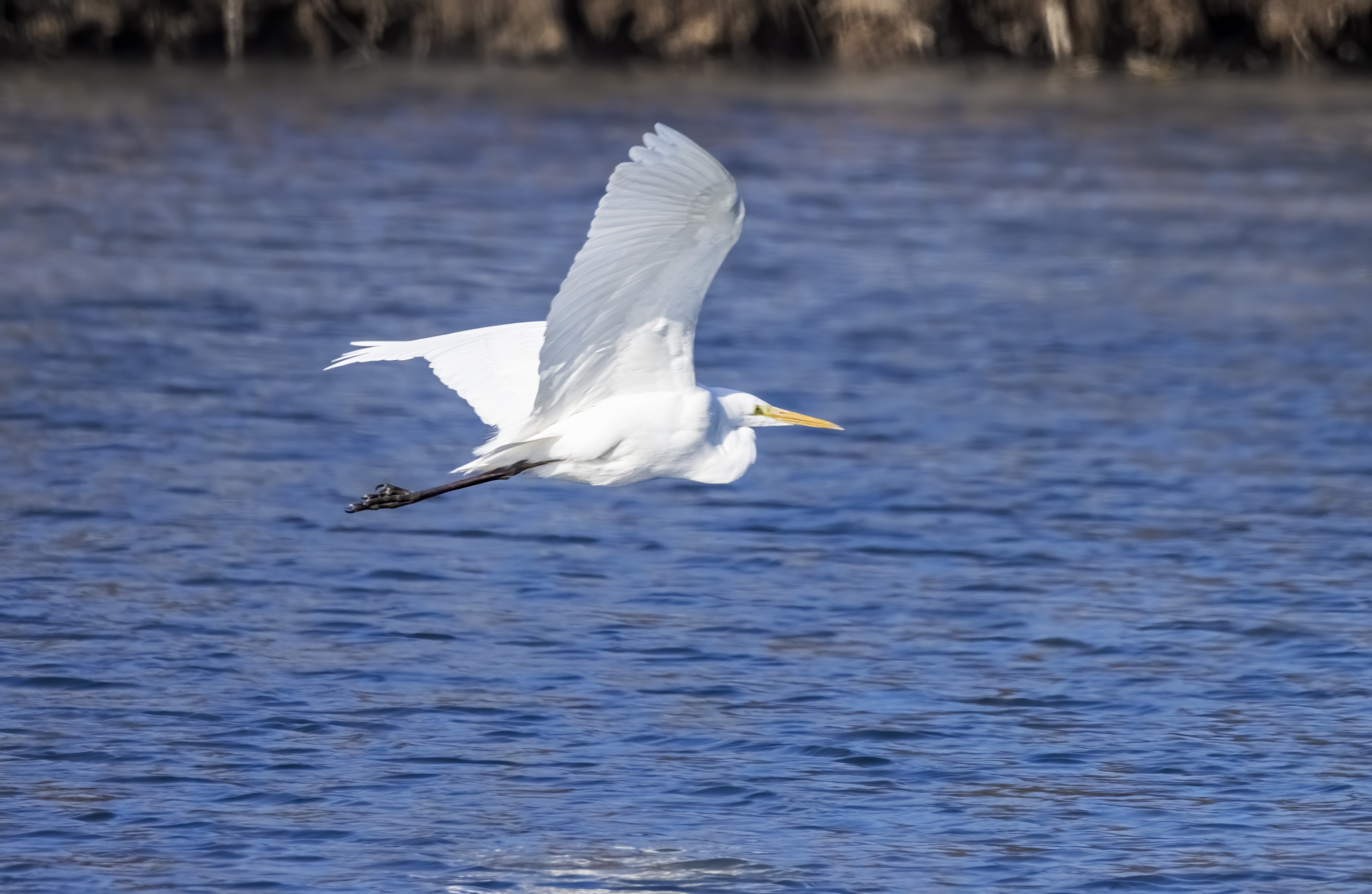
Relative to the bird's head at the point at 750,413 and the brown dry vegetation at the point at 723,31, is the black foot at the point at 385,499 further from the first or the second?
the brown dry vegetation at the point at 723,31

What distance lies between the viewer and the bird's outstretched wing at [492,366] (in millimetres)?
7508

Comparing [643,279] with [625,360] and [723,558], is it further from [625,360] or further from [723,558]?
[723,558]

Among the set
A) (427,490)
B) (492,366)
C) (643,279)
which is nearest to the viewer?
(643,279)

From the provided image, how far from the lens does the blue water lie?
645 centimetres

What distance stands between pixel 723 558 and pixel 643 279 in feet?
11.1

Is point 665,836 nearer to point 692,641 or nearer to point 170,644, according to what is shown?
point 692,641

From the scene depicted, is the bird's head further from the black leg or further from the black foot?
the black foot

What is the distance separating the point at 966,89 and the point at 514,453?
17.3 m

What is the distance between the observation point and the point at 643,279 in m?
6.26

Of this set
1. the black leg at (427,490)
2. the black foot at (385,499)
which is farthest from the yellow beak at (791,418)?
the black foot at (385,499)

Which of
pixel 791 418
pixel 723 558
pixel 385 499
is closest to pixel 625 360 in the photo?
pixel 791 418

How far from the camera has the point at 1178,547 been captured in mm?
9594

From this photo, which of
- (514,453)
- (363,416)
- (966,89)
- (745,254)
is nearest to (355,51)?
(966,89)

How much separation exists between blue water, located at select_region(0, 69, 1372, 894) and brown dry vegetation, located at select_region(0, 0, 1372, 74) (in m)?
4.96
